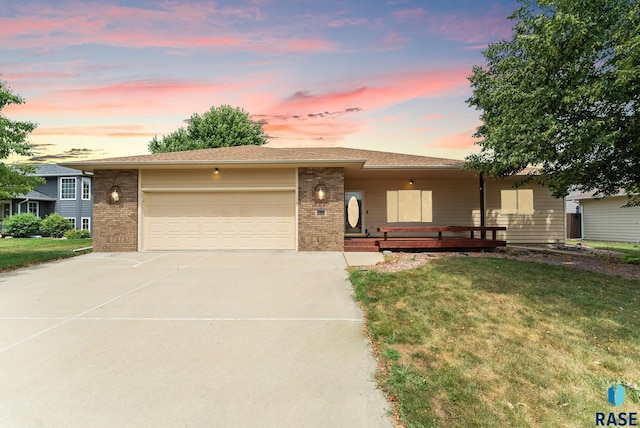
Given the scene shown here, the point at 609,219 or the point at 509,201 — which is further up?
the point at 509,201

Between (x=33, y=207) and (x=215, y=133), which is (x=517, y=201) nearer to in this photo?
(x=215, y=133)

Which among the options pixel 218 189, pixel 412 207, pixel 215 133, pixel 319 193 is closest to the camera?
pixel 319 193

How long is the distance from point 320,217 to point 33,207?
81.3 feet

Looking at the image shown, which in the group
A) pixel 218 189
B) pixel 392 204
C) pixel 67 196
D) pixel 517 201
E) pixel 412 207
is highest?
pixel 67 196

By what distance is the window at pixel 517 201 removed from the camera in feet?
41.8

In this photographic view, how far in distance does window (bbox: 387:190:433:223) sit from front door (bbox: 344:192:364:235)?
1258mm

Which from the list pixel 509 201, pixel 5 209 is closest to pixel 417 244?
pixel 509 201

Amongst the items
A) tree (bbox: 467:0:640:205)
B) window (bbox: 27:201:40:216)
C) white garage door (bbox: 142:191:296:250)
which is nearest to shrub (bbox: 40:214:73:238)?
window (bbox: 27:201:40:216)

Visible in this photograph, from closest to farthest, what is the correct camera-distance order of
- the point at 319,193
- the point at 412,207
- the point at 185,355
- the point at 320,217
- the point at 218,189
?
the point at 185,355 < the point at 319,193 < the point at 320,217 < the point at 218,189 < the point at 412,207

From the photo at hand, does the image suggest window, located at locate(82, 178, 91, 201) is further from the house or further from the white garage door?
the white garage door

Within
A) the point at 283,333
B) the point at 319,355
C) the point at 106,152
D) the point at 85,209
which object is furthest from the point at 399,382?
the point at 85,209

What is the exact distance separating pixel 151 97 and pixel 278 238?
32.3 feet

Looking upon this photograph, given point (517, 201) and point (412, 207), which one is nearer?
point (517, 201)

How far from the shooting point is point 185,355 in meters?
3.16
